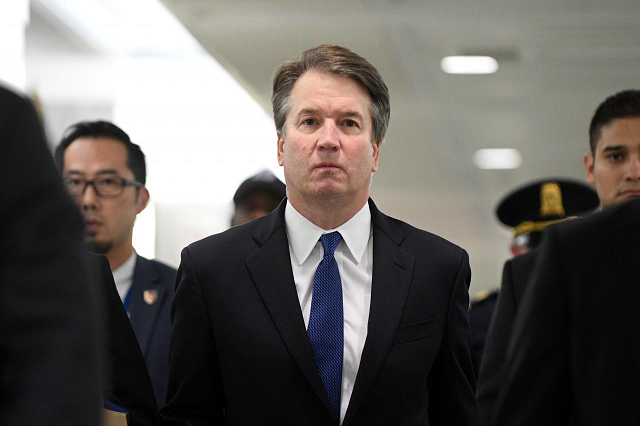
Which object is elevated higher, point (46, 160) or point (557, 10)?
point (557, 10)

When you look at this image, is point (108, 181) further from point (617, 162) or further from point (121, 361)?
point (617, 162)

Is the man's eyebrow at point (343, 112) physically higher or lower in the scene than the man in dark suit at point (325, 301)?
higher

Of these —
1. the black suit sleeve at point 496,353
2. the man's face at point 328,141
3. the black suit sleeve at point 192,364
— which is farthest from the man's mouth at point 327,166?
the black suit sleeve at point 496,353

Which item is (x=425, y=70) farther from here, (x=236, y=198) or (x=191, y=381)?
(x=191, y=381)

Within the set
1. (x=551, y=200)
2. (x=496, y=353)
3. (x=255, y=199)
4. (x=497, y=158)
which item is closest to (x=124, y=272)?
(x=255, y=199)

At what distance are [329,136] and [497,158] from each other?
43.4ft

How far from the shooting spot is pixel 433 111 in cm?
1217

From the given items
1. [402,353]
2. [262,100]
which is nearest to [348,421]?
[402,353]

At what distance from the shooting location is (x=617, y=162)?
127 inches

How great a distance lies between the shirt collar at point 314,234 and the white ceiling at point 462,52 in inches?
112

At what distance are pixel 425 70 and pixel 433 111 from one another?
1927mm

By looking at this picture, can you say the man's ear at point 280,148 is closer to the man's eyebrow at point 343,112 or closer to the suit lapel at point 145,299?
the man's eyebrow at point 343,112

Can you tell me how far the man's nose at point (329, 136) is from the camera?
2508 mm

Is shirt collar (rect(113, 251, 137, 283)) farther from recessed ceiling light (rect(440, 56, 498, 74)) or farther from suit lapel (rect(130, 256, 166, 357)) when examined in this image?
recessed ceiling light (rect(440, 56, 498, 74))
